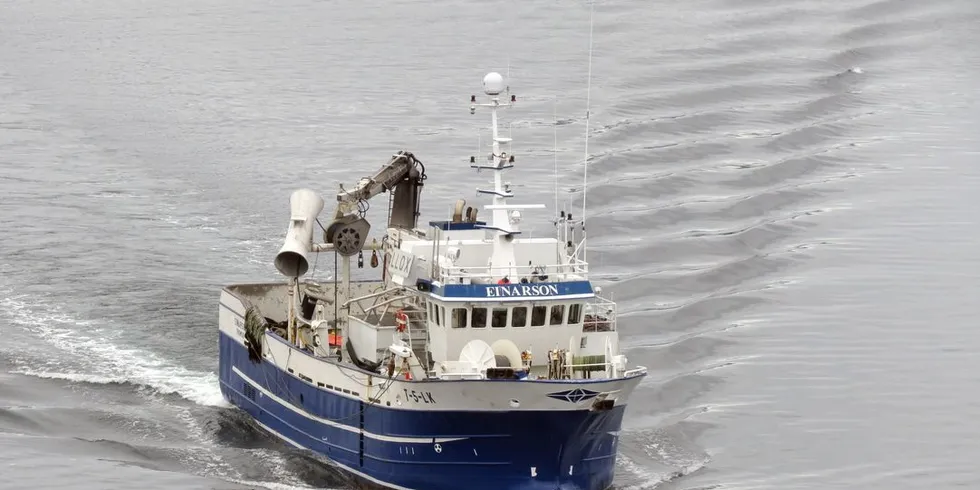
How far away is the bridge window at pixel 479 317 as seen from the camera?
41844 mm

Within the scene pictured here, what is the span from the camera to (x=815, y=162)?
75.9 metres

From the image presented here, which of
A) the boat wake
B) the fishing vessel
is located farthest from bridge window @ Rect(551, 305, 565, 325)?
the boat wake

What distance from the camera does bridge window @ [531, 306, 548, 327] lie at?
42062mm

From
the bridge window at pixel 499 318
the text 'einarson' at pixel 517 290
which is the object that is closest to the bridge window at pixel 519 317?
the bridge window at pixel 499 318

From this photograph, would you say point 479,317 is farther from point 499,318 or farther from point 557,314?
point 557,314

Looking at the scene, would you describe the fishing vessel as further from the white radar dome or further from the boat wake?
the boat wake

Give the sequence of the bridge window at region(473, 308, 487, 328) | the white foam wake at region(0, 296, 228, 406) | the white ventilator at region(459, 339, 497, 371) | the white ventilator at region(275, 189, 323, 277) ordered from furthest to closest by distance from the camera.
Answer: the white foam wake at region(0, 296, 228, 406) < the white ventilator at region(275, 189, 323, 277) < the bridge window at region(473, 308, 487, 328) < the white ventilator at region(459, 339, 497, 371)

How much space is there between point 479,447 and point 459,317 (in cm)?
372

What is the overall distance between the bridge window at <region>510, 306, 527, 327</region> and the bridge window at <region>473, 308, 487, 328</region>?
732 mm

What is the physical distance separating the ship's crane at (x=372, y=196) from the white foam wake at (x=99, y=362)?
963cm

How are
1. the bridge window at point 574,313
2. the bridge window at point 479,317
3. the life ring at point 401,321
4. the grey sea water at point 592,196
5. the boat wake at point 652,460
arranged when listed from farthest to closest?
the grey sea water at point 592,196, the boat wake at point 652,460, the life ring at point 401,321, the bridge window at point 574,313, the bridge window at point 479,317

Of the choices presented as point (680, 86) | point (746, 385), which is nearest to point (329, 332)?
point (746, 385)

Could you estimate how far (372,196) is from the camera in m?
47.6

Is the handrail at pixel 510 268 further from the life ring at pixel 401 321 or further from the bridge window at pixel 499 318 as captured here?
the life ring at pixel 401 321
